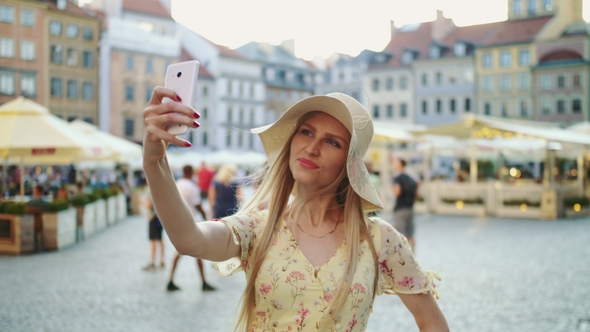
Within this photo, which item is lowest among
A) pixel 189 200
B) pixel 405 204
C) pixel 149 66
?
pixel 405 204

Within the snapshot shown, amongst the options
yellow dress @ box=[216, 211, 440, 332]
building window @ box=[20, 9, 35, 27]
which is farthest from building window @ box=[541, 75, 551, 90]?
yellow dress @ box=[216, 211, 440, 332]

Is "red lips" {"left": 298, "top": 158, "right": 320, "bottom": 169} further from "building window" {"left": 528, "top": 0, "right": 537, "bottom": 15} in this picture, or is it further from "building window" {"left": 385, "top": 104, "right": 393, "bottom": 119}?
"building window" {"left": 528, "top": 0, "right": 537, "bottom": 15}

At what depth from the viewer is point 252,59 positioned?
231ft

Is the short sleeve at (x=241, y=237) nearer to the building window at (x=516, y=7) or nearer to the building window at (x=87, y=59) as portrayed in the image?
the building window at (x=87, y=59)

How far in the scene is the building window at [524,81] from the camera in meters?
58.4

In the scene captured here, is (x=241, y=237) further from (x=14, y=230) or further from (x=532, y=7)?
(x=532, y=7)

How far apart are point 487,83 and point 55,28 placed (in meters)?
38.3

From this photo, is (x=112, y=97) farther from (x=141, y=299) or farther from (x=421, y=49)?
(x=141, y=299)

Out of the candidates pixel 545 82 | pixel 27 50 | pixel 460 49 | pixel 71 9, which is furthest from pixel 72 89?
pixel 545 82

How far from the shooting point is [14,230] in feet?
40.9

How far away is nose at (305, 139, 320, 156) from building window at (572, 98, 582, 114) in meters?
58.9

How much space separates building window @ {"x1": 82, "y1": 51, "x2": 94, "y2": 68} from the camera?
51.6 m

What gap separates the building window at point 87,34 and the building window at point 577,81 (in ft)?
135

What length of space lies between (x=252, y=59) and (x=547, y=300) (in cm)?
6444
